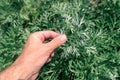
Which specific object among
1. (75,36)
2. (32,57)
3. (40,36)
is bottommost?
(75,36)

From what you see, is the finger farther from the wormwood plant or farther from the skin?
the wormwood plant

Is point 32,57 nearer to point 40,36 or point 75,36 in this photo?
point 40,36

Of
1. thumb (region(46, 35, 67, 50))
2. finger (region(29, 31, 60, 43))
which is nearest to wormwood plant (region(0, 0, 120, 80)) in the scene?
finger (region(29, 31, 60, 43))

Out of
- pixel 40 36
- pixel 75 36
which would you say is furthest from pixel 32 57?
pixel 75 36

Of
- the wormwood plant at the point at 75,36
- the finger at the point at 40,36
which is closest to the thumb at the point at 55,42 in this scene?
the finger at the point at 40,36

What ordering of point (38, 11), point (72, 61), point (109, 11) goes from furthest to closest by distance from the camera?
point (38, 11), point (109, 11), point (72, 61)

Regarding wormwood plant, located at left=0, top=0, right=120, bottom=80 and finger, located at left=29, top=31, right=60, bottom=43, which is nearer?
finger, located at left=29, top=31, right=60, bottom=43

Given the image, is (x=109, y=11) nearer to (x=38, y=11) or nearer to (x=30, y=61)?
(x=38, y=11)

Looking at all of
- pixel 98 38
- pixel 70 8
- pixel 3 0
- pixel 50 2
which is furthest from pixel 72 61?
pixel 3 0

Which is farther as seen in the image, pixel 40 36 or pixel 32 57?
pixel 40 36
